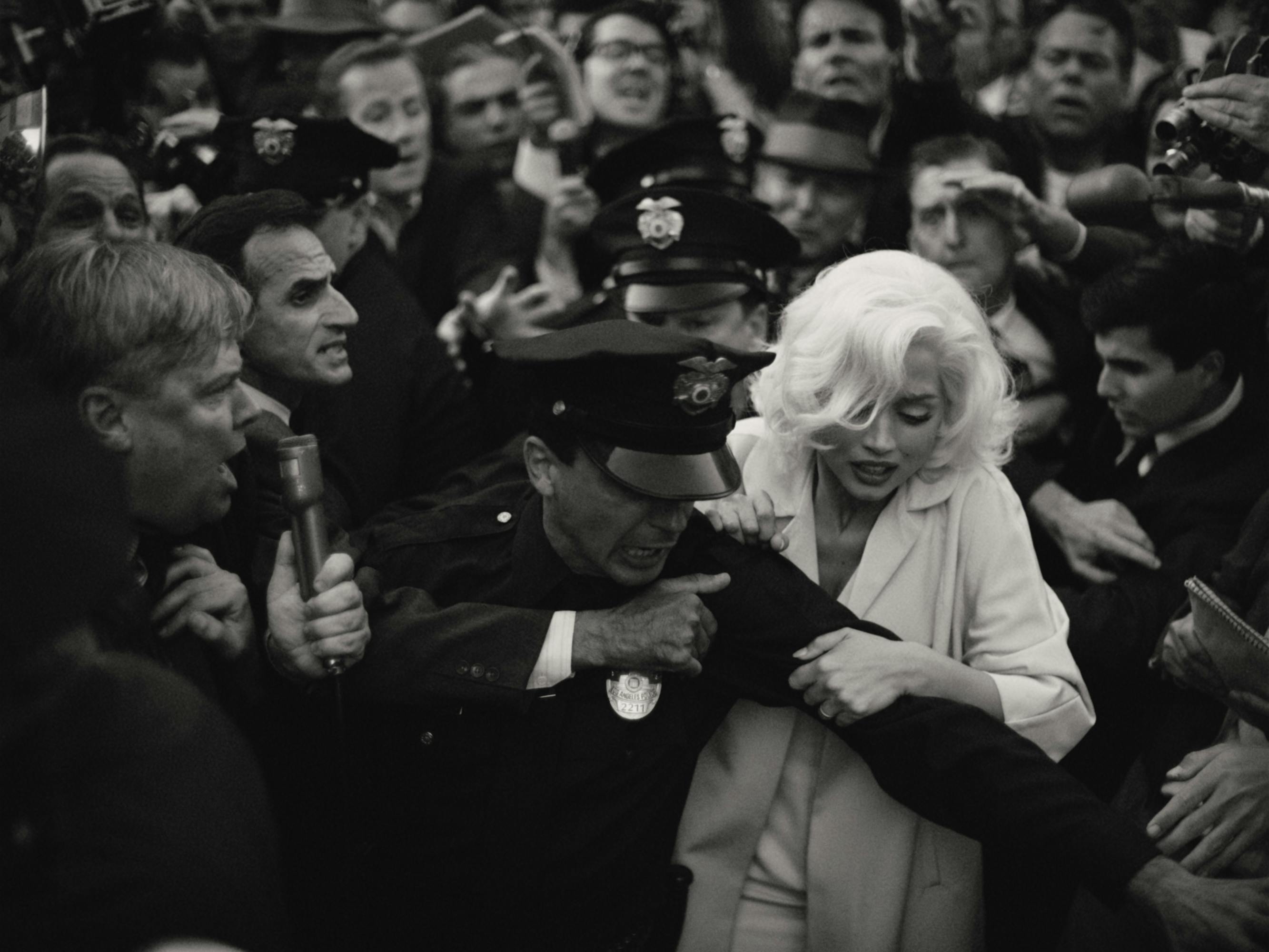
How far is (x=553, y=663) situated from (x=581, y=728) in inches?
7.0

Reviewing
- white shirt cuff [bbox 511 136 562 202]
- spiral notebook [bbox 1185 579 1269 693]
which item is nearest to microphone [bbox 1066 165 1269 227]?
spiral notebook [bbox 1185 579 1269 693]

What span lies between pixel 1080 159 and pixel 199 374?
401 cm

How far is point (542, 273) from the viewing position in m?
5.14

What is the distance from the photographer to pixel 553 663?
2.59 metres

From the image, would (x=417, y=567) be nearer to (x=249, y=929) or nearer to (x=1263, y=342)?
(x=249, y=929)

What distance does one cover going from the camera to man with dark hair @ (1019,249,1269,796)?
3.30 m

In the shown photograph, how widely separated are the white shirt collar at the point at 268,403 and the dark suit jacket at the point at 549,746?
0.73 m

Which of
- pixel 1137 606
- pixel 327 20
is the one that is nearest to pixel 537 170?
pixel 327 20

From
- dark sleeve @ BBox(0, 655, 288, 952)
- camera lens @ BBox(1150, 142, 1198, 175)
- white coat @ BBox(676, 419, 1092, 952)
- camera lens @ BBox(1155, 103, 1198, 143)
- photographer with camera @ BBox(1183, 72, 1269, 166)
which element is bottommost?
white coat @ BBox(676, 419, 1092, 952)

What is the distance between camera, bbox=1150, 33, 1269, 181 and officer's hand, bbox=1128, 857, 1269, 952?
1.86 meters

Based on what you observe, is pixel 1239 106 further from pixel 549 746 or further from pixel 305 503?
pixel 305 503

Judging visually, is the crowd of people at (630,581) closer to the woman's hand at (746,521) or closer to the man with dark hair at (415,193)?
the woman's hand at (746,521)

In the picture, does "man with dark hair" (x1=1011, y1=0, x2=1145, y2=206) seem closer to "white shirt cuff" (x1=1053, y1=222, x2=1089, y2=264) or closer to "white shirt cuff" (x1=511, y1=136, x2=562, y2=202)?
"white shirt cuff" (x1=1053, y1=222, x2=1089, y2=264)

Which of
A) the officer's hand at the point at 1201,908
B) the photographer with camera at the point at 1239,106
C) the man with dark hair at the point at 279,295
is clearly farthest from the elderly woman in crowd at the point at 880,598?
the man with dark hair at the point at 279,295
